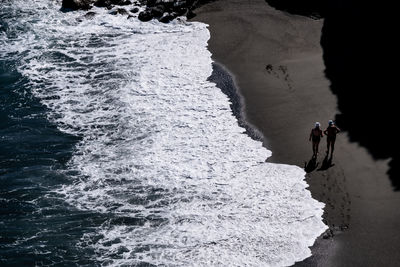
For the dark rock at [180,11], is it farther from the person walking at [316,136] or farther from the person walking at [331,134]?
the person walking at [331,134]

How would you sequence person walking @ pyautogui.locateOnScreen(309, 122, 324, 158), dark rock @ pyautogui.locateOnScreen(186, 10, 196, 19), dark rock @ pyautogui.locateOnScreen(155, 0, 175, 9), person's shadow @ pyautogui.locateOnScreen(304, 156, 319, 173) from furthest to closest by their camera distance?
dark rock @ pyautogui.locateOnScreen(155, 0, 175, 9) → dark rock @ pyautogui.locateOnScreen(186, 10, 196, 19) → person's shadow @ pyautogui.locateOnScreen(304, 156, 319, 173) → person walking @ pyautogui.locateOnScreen(309, 122, 324, 158)

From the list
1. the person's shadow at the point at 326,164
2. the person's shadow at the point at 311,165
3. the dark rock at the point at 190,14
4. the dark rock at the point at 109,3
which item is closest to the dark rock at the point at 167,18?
the dark rock at the point at 190,14

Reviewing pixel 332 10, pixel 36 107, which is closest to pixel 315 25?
pixel 332 10

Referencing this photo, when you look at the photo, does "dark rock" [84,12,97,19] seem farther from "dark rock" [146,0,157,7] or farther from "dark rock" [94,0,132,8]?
"dark rock" [146,0,157,7]

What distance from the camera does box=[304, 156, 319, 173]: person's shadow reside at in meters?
24.8

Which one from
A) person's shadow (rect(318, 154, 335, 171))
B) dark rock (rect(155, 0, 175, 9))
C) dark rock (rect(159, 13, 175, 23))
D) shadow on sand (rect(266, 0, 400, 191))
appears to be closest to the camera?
person's shadow (rect(318, 154, 335, 171))

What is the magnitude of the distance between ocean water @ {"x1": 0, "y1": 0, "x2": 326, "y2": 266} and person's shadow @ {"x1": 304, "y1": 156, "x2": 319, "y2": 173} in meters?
0.41

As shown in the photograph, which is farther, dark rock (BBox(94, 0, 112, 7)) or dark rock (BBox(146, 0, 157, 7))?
dark rock (BBox(94, 0, 112, 7))

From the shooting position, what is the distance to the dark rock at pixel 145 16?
41.8 metres

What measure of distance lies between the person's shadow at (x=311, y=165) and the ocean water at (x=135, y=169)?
410mm

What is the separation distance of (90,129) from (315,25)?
59.1 ft

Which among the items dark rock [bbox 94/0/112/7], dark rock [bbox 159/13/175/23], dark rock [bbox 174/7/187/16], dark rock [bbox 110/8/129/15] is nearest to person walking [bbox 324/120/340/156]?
dark rock [bbox 159/13/175/23]

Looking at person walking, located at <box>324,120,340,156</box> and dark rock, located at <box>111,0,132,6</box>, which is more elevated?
dark rock, located at <box>111,0,132,6</box>

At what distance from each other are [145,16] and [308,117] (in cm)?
1899
